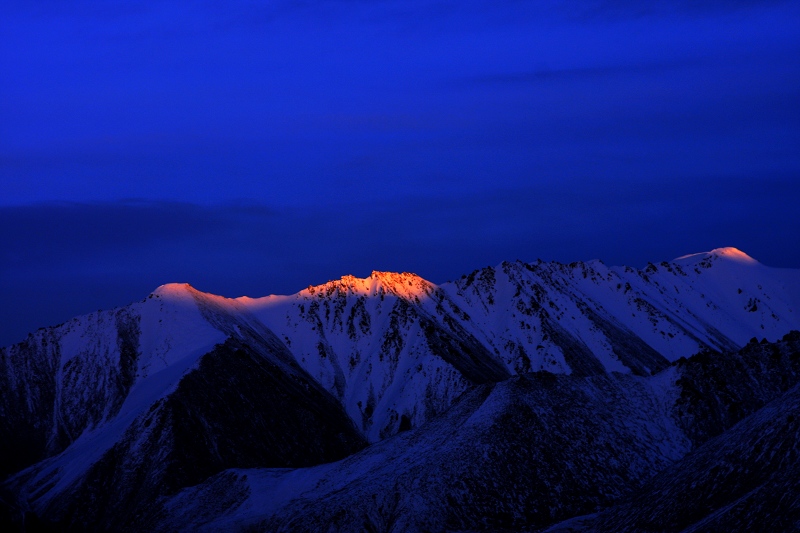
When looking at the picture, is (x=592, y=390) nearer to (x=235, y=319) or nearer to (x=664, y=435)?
(x=664, y=435)

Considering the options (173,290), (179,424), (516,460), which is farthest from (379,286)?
(516,460)

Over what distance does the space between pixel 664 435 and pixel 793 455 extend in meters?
27.7

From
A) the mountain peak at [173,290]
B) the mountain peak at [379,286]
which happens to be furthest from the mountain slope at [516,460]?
the mountain peak at [379,286]

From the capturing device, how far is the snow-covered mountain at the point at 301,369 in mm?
96938

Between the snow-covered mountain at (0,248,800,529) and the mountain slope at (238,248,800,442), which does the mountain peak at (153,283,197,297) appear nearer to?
the snow-covered mountain at (0,248,800,529)

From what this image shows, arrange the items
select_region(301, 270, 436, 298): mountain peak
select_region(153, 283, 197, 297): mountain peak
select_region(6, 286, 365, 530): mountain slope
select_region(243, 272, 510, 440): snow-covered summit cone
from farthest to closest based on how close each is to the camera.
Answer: select_region(301, 270, 436, 298): mountain peak, select_region(153, 283, 197, 297): mountain peak, select_region(243, 272, 510, 440): snow-covered summit cone, select_region(6, 286, 365, 530): mountain slope

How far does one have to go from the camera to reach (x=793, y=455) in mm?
51938

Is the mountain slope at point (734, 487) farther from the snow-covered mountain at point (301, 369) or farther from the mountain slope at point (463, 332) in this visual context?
the mountain slope at point (463, 332)

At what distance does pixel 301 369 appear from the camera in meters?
146

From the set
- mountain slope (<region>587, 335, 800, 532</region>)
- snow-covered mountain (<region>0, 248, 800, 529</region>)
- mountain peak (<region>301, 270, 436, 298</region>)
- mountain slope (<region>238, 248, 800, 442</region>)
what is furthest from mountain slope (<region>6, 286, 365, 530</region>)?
mountain slope (<region>587, 335, 800, 532</region>)

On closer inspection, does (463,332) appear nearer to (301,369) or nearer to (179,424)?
(301,369)

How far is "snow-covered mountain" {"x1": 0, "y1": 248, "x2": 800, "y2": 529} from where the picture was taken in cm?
9694

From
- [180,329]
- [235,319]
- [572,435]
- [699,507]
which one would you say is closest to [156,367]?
[180,329]

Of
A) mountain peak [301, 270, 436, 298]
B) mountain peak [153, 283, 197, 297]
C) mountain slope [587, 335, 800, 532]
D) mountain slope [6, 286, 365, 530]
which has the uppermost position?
mountain peak [153, 283, 197, 297]
